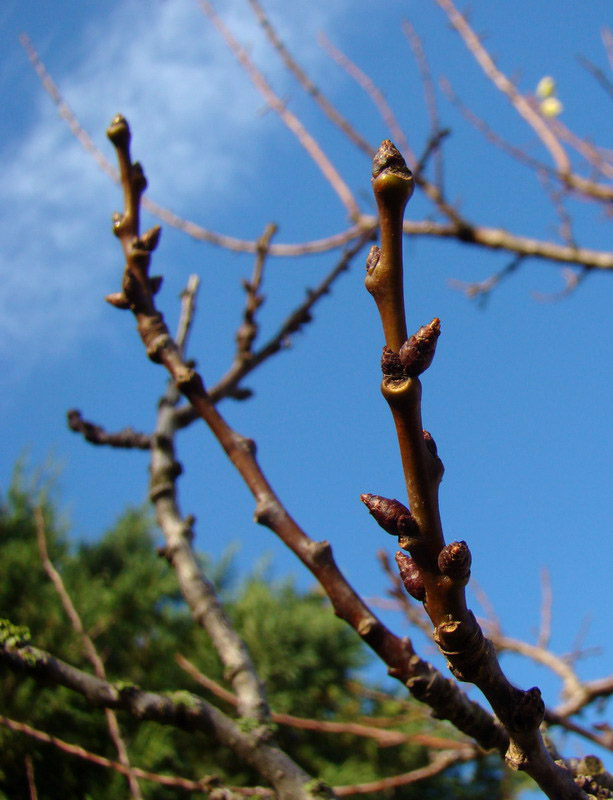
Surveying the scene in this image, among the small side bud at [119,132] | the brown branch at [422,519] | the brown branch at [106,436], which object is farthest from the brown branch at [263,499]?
the brown branch at [106,436]

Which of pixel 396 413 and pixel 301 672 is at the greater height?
pixel 301 672

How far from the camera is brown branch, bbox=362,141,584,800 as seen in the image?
0.47 m

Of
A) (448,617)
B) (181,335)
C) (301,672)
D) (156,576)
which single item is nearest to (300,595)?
(301,672)

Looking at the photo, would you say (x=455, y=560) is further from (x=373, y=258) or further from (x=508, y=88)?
(x=508, y=88)

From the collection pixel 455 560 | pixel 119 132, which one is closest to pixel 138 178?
pixel 119 132

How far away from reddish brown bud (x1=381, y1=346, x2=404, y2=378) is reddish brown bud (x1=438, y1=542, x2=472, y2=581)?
0.40 feet

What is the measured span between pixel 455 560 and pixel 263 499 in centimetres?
58

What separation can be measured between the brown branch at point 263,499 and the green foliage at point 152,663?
3239mm

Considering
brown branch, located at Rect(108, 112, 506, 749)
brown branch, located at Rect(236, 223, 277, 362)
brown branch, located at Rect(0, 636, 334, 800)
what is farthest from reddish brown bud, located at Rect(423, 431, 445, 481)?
brown branch, located at Rect(236, 223, 277, 362)

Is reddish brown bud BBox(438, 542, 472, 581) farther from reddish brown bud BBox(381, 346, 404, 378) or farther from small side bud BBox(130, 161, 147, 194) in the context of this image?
small side bud BBox(130, 161, 147, 194)

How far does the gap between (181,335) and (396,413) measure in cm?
157

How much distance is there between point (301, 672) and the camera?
251 inches

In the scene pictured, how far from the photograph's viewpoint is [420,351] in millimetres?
480

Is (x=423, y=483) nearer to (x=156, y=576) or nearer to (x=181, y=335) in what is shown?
(x=181, y=335)
